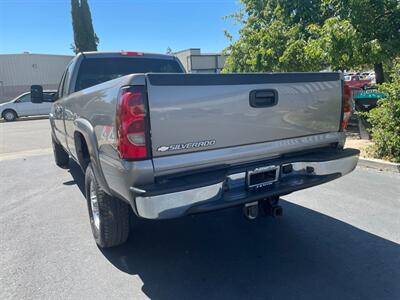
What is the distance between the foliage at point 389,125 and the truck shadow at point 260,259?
284 cm

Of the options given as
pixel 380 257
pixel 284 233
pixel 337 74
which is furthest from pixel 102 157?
pixel 380 257

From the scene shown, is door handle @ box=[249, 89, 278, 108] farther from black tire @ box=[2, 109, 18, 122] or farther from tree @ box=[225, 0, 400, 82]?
black tire @ box=[2, 109, 18, 122]

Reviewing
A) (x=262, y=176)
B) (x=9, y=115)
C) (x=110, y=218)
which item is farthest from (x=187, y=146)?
(x=9, y=115)

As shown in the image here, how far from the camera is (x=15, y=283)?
2.90 m

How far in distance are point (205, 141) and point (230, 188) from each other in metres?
0.44

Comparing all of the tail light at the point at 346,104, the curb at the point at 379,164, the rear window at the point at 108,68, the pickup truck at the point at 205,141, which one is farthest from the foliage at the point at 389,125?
the rear window at the point at 108,68

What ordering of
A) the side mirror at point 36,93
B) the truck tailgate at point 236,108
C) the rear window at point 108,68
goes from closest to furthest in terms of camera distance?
1. the truck tailgate at point 236,108
2. the rear window at point 108,68
3. the side mirror at point 36,93

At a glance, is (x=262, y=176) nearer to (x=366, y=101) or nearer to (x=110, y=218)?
(x=110, y=218)

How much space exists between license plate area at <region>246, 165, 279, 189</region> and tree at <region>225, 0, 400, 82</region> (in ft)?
19.4

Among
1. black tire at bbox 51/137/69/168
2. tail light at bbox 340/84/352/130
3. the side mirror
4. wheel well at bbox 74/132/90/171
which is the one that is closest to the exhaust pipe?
tail light at bbox 340/84/352/130

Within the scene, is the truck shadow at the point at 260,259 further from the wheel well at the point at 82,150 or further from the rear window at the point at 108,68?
the rear window at the point at 108,68

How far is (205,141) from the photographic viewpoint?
8.69ft

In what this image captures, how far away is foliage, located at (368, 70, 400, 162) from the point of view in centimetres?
604

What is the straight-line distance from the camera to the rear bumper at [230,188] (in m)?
2.34
